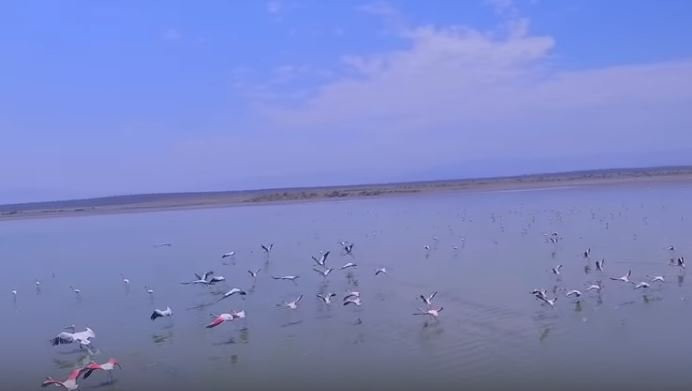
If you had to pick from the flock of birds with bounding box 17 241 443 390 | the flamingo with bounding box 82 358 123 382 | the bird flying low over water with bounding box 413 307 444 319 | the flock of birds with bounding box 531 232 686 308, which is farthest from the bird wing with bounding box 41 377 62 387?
the flock of birds with bounding box 531 232 686 308

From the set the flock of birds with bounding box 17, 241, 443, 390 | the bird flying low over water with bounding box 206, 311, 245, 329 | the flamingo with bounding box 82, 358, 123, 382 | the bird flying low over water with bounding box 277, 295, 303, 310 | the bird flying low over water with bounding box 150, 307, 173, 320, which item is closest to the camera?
the flamingo with bounding box 82, 358, 123, 382

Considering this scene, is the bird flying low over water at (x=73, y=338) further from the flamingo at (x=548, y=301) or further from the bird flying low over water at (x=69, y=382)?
the flamingo at (x=548, y=301)

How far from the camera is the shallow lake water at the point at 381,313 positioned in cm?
1146

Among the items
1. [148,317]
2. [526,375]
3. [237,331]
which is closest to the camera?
[526,375]

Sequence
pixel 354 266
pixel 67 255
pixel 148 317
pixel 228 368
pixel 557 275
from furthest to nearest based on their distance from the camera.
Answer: pixel 67 255 → pixel 354 266 → pixel 557 275 → pixel 148 317 → pixel 228 368

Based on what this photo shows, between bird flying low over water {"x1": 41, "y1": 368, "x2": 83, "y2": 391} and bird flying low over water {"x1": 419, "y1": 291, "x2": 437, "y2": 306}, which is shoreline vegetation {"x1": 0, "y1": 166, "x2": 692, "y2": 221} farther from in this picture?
bird flying low over water {"x1": 41, "y1": 368, "x2": 83, "y2": 391}

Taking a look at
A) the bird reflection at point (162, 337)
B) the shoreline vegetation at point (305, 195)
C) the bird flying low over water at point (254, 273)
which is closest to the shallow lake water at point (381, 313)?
the bird reflection at point (162, 337)

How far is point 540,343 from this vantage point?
12.4 m

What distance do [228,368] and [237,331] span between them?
7.02ft

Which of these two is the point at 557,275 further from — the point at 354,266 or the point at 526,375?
the point at 526,375

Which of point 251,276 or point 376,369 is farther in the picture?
point 251,276

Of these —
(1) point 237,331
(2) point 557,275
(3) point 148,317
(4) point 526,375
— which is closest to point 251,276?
(3) point 148,317

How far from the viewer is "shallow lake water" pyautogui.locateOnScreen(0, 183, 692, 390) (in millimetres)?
11461

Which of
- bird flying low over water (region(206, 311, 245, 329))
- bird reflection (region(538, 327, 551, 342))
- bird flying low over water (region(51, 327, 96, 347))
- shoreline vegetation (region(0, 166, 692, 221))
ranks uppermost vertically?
shoreline vegetation (region(0, 166, 692, 221))
